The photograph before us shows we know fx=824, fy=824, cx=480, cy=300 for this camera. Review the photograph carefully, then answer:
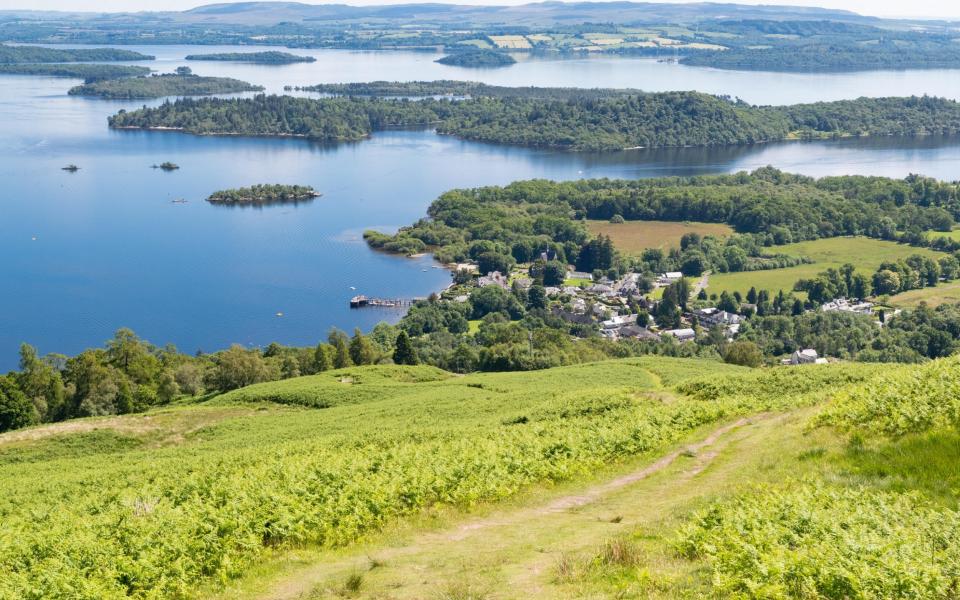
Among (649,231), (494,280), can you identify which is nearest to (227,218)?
(494,280)

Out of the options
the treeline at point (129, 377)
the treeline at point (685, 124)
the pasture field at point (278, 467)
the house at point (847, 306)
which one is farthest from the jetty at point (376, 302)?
the treeline at point (685, 124)

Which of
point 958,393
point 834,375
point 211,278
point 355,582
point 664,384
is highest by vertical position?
point 958,393

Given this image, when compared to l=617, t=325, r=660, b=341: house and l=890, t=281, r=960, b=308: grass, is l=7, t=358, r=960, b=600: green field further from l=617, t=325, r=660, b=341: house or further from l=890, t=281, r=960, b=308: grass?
l=890, t=281, r=960, b=308: grass

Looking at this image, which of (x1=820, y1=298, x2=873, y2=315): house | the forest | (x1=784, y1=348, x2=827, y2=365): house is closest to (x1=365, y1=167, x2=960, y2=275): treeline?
the forest

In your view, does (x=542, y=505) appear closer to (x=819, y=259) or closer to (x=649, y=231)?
(x=819, y=259)

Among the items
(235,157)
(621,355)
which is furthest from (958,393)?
(235,157)

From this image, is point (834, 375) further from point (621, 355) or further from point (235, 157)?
point (235, 157)

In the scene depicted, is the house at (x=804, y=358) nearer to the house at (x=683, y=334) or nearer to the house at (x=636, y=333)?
the house at (x=683, y=334)
